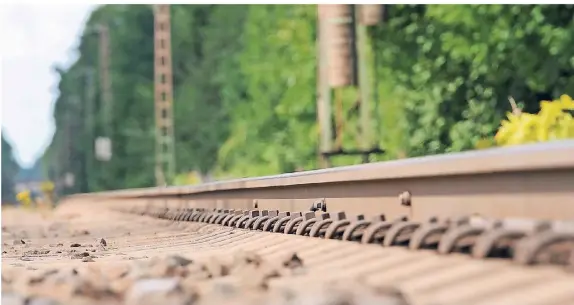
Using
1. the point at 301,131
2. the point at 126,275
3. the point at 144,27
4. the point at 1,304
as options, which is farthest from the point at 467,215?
the point at 144,27

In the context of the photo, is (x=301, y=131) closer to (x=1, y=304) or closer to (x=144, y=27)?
(x=1, y=304)

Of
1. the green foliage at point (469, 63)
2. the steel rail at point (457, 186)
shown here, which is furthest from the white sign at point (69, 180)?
the steel rail at point (457, 186)

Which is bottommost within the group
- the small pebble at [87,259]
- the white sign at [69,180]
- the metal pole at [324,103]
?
the small pebble at [87,259]

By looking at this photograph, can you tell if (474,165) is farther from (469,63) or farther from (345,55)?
(469,63)

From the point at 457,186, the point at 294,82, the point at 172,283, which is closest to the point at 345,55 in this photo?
the point at 457,186

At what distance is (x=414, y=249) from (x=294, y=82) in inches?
852

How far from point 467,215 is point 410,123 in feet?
51.1

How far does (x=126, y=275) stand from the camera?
11.6ft

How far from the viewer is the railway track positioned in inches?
98.0

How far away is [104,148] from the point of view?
1923 inches

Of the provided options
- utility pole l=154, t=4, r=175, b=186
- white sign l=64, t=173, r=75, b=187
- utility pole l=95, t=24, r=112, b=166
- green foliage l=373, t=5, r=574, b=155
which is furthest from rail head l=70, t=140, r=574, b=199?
white sign l=64, t=173, r=75, b=187

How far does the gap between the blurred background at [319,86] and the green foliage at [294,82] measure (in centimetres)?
4

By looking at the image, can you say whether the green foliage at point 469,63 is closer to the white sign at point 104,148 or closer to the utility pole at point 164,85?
the utility pole at point 164,85

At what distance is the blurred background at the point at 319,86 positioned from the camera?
14289 mm
